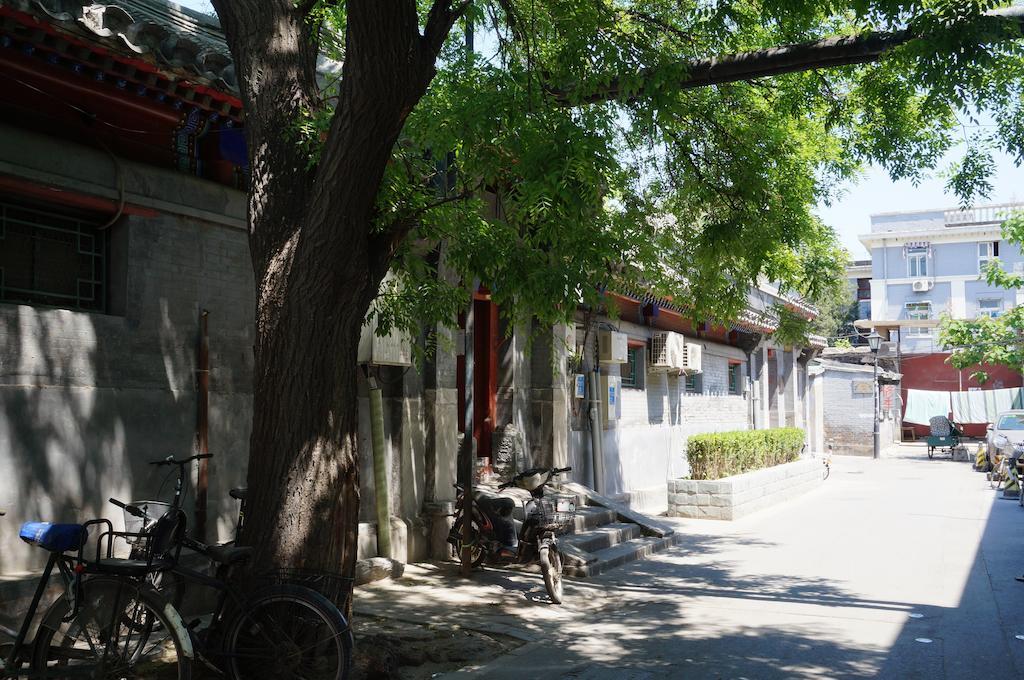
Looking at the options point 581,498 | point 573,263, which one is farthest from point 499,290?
point 581,498

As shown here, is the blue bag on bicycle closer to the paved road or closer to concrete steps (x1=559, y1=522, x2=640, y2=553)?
the paved road

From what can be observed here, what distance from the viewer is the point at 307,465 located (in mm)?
5578

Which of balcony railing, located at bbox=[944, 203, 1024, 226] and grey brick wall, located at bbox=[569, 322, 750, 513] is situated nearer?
grey brick wall, located at bbox=[569, 322, 750, 513]

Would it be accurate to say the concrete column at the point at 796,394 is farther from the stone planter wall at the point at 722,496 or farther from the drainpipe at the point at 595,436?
the drainpipe at the point at 595,436

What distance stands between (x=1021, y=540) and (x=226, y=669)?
1200cm

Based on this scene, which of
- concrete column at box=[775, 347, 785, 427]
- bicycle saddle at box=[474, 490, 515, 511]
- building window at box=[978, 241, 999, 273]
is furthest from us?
building window at box=[978, 241, 999, 273]

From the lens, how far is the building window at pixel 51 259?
6551mm

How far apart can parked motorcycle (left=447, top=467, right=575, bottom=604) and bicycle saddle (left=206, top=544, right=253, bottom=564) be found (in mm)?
3983

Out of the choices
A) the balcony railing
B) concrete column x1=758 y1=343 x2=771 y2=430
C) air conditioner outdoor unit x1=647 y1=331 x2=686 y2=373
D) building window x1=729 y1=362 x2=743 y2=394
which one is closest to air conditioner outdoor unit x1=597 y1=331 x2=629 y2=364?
air conditioner outdoor unit x1=647 y1=331 x2=686 y2=373

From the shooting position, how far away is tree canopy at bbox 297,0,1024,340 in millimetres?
6273

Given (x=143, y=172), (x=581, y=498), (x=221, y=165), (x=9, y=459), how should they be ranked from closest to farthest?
1. (x=9, y=459)
2. (x=143, y=172)
3. (x=221, y=165)
4. (x=581, y=498)

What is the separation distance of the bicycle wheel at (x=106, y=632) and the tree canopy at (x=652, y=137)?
2663 mm

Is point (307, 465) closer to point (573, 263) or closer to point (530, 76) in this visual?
point (573, 263)

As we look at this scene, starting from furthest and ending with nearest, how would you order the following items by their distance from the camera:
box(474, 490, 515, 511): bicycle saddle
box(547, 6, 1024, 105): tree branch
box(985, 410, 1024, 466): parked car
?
box(985, 410, 1024, 466): parked car
box(474, 490, 515, 511): bicycle saddle
box(547, 6, 1024, 105): tree branch
